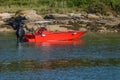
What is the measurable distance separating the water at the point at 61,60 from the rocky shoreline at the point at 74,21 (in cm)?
1211

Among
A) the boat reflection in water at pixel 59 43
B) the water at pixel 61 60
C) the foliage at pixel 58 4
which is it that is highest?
the water at pixel 61 60

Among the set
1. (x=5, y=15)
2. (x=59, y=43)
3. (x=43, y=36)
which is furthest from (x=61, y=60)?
(x=5, y=15)

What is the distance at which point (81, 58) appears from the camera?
38.7 meters

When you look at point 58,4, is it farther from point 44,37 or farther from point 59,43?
point 59,43

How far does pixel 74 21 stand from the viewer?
70.1 m

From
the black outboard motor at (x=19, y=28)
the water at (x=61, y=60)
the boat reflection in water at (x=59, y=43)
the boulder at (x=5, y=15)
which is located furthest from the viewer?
the boulder at (x=5, y=15)

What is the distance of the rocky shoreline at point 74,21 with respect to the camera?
220 ft

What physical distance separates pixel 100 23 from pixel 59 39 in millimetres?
15282

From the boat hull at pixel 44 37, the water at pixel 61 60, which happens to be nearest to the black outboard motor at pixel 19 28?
the boat hull at pixel 44 37

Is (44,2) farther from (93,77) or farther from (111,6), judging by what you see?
(93,77)

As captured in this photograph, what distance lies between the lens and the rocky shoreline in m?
67.1

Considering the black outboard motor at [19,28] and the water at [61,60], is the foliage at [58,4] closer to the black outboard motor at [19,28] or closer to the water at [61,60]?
the black outboard motor at [19,28]

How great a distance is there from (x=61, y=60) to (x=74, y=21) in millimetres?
32751

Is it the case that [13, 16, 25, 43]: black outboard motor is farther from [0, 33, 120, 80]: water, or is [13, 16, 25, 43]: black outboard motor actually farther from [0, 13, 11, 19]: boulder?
[0, 13, 11, 19]: boulder
